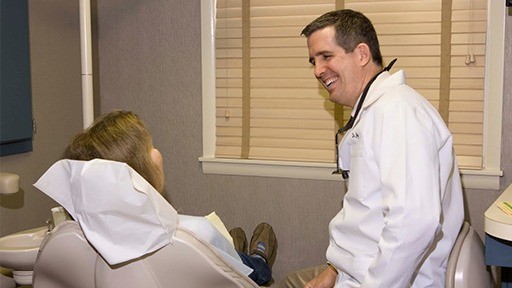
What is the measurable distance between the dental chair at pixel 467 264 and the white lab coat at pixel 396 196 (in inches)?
1.7

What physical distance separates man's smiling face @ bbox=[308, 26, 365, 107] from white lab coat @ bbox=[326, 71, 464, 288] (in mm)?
89

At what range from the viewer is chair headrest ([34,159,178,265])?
165 centimetres

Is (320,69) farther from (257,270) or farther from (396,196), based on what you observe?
(257,270)

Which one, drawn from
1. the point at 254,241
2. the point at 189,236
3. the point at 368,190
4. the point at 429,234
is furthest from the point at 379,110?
the point at 254,241

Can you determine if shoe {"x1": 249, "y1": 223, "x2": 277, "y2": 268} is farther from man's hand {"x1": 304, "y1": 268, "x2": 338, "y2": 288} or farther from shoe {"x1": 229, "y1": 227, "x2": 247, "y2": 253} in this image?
man's hand {"x1": 304, "y1": 268, "x2": 338, "y2": 288}

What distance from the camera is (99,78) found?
3.49 m

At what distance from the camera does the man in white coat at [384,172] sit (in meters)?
1.51

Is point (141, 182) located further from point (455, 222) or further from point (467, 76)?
point (467, 76)

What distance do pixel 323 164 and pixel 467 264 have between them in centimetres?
139

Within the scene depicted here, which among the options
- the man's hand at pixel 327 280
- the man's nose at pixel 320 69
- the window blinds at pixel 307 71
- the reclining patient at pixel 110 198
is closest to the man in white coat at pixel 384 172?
the man's nose at pixel 320 69

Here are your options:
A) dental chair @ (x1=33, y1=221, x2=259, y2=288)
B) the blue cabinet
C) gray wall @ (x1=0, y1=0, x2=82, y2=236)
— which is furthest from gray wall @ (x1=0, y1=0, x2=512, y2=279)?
dental chair @ (x1=33, y1=221, x2=259, y2=288)

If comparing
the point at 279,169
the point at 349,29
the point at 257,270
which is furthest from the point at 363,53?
the point at 279,169

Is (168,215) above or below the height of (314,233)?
above

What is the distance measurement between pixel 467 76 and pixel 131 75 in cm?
173
